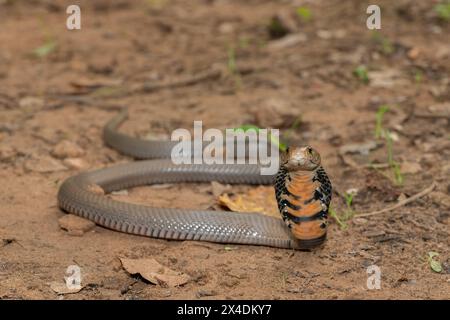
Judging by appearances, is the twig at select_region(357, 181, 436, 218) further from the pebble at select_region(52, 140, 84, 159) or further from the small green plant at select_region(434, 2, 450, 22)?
the small green plant at select_region(434, 2, 450, 22)

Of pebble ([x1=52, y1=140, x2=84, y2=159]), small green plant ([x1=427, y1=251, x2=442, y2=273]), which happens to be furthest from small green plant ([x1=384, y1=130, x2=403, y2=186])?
pebble ([x1=52, y1=140, x2=84, y2=159])

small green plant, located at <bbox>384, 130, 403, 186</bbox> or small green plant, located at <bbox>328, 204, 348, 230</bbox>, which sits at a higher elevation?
small green plant, located at <bbox>384, 130, 403, 186</bbox>

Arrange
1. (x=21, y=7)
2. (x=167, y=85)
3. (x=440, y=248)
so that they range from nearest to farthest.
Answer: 1. (x=440, y=248)
2. (x=167, y=85)
3. (x=21, y=7)

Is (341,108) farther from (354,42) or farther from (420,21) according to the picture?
(420,21)

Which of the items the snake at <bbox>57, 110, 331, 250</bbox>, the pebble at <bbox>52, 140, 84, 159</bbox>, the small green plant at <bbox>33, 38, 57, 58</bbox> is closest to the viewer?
the snake at <bbox>57, 110, 331, 250</bbox>

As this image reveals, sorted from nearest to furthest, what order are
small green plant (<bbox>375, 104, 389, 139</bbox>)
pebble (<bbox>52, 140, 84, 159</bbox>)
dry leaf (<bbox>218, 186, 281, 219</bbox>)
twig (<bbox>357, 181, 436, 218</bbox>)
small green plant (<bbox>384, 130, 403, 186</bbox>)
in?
twig (<bbox>357, 181, 436, 218</bbox>) < dry leaf (<bbox>218, 186, 281, 219</bbox>) < small green plant (<bbox>384, 130, 403, 186</bbox>) < pebble (<bbox>52, 140, 84, 159</bbox>) < small green plant (<bbox>375, 104, 389, 139</bbox>)

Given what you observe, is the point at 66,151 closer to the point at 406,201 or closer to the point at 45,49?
the point at 406,201

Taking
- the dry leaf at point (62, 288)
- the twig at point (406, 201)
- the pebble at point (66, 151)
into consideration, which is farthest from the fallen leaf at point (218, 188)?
the dry leaf at point (62, 288)

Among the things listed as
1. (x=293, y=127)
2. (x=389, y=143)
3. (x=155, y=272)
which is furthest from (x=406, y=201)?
(x=155, y=272)
